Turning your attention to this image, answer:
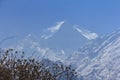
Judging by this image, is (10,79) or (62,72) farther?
(62,72)

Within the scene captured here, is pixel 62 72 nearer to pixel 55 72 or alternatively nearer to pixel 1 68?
pixel 55 72

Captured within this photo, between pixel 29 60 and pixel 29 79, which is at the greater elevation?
pixel 29 60

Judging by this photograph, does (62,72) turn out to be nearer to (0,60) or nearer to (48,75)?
(48,75)

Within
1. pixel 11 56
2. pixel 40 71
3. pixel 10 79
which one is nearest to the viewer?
pixel 10 79

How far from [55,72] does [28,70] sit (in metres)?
1.17

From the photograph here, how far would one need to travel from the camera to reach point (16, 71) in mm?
10305

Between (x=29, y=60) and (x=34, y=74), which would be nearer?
(x=34, y=74)

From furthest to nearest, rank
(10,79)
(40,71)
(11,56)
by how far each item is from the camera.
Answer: (11,56) → (40,71) → (10,79)

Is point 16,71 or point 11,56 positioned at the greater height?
point 11,56

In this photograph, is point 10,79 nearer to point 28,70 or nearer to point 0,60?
point 28,70

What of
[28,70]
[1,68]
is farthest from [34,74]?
[1,68]

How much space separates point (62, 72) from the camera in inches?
428

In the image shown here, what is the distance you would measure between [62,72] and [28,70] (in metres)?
1.07

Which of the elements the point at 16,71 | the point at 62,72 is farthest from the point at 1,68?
the point at 62,72
